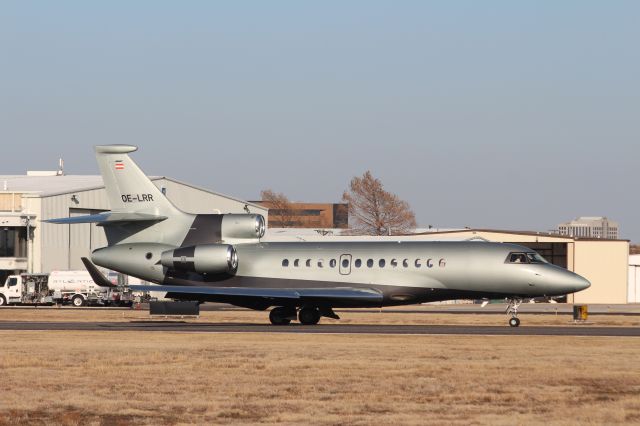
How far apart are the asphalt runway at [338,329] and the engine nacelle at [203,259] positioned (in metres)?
2.35

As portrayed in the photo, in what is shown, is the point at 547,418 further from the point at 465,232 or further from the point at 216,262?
the point at 465,232

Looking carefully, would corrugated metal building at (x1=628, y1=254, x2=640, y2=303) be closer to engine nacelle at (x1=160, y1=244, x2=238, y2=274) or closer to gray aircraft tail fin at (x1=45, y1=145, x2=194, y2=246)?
engine nacelle at (x1=160, y1=244, x2=238, y2=274)

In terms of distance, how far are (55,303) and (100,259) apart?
105 ft

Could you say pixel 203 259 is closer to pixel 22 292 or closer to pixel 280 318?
pixel 280 318

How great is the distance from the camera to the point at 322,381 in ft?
76.9

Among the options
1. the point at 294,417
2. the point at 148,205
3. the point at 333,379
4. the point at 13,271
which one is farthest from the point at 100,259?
Answer: the point at 13,271

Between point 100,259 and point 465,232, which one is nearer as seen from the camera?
point 100,259

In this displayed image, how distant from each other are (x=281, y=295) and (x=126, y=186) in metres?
8.77

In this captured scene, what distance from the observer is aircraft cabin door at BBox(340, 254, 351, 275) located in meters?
45.0

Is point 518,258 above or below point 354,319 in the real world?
above

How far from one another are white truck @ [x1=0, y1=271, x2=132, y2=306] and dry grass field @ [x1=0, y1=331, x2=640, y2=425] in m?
42.3

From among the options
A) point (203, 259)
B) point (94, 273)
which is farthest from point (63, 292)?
point (203, 259)

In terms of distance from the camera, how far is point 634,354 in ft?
96.2

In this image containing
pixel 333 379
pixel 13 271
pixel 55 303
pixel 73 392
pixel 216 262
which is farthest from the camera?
pixel 13 271
